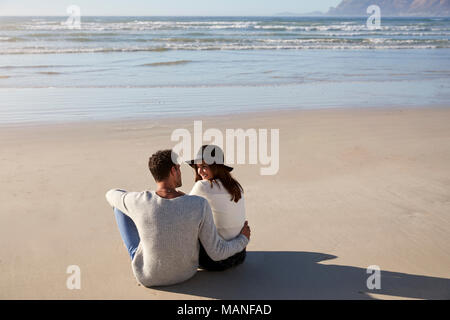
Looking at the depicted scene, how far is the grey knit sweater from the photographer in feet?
9.41

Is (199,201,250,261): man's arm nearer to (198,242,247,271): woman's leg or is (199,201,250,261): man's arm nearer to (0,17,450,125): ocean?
(198,242,247,271): woman's leg

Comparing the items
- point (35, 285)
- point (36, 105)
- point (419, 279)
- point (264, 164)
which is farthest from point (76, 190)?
point (36, 105)

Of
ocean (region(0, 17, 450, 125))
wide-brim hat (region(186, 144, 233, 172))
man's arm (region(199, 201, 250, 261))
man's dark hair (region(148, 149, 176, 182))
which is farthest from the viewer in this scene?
ocean (region(0, 17, 450, 125))

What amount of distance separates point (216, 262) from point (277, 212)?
4.33ft

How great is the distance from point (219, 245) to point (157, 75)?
1028 centimetres

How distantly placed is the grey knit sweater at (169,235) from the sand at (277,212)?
0.50ft

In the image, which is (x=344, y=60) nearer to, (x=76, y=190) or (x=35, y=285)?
(x=76, y=190)

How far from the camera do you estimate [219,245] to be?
313cm

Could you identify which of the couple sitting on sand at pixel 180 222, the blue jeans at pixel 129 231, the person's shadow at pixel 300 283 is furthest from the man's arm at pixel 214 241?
the blue jeans at pixel 129 231

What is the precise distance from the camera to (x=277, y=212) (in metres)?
4.46
